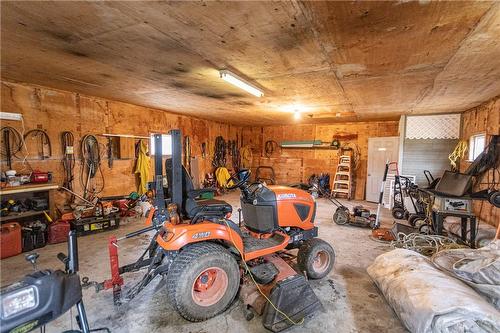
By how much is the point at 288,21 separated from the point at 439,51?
1.55 m

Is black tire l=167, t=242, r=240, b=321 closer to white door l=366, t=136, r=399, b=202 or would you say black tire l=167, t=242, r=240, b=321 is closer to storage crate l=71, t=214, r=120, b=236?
storage crate l=71, t=214, r=120, b=236

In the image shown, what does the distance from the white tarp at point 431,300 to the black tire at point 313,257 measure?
0.51 meters

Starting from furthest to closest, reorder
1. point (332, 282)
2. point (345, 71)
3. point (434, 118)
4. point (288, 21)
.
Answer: point (434, 118) < point (345, 71) < point (332, 282) < point (288, 21)

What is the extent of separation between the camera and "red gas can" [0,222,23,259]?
3045 millimetres

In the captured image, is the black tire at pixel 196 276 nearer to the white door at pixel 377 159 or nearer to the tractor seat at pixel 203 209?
the tractor seat at pixel 203 209

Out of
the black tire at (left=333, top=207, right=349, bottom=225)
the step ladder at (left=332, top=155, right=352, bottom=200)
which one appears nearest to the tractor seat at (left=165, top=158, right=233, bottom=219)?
the black tire at (left=333, top=207, right=349, bottom=225)

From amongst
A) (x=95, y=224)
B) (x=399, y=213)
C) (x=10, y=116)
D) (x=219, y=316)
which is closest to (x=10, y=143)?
(x=10, y=116)

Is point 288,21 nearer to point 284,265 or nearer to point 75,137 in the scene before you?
point 284,265

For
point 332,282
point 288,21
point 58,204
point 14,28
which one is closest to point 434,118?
point 332,282

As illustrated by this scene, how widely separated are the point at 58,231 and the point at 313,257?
373 centimetres

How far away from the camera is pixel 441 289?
1767 mm

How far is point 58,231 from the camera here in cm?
356

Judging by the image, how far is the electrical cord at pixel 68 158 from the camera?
4035mm

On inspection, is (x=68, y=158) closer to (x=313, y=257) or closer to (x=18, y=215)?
(x=18, y=215)
